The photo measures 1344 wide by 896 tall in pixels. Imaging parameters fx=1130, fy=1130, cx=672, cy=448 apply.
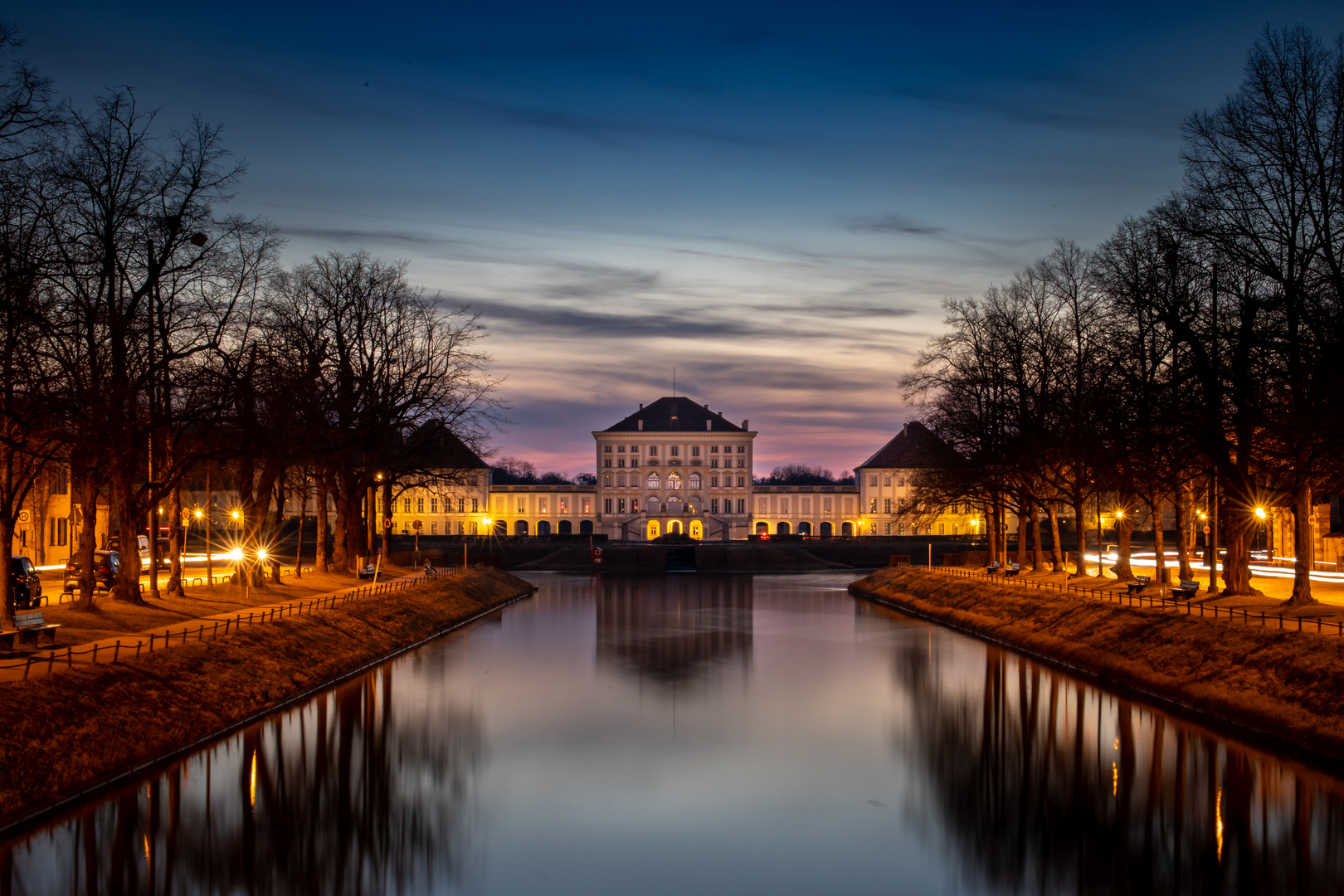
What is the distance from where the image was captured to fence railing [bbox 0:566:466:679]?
20.3m

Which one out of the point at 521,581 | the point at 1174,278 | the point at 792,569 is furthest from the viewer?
the point at 792,569

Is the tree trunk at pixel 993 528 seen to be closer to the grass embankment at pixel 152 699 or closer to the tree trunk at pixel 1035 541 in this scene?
the tree trunk at pixel 1035 541

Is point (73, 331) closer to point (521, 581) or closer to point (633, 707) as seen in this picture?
point (633, 707)

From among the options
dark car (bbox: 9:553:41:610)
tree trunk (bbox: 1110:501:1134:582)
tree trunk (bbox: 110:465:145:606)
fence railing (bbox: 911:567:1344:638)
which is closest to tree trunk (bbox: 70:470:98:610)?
tree trunk (bbox: 110:465:145:606)

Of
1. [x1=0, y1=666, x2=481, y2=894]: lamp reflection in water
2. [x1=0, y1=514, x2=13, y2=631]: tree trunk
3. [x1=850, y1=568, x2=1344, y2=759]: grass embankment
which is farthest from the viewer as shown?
[x1=0, y1=514, x2=13, y2=631]: tree trunk

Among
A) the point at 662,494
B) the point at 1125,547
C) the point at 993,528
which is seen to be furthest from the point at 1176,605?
the point at 662,494

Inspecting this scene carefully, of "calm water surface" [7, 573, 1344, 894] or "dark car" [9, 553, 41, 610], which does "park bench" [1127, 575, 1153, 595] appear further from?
"dark car" [9, 553, 41, 610]

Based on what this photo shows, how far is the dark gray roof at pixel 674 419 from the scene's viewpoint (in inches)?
4793

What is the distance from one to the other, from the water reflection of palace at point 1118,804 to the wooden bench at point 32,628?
1722 centimetres

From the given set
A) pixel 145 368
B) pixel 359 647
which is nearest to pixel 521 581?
pixel 359 647

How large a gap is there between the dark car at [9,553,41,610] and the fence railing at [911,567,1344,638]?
29758 millimetres

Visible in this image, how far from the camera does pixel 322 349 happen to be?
4106cm

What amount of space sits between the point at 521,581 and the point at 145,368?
136ft

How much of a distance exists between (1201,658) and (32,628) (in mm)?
24752
